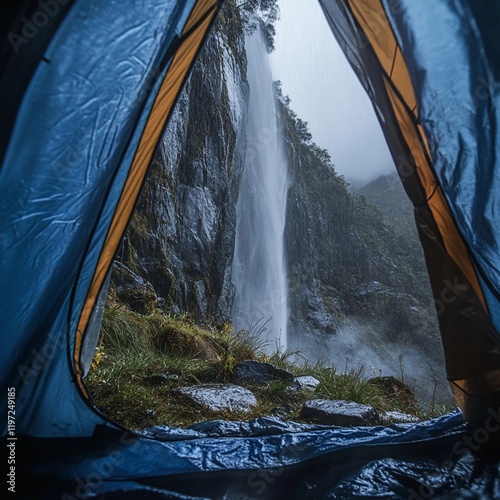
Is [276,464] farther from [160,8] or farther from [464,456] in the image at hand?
[160,8]

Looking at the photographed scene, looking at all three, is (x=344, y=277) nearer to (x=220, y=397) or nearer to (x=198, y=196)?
(x=198, y=196)

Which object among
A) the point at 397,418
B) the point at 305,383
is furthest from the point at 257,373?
Result: the point at 397,418

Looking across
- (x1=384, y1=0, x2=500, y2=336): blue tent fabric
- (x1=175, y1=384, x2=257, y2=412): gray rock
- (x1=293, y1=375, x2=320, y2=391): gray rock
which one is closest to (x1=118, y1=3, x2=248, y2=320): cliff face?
(x1=293, y1=375, x2=320, y2=391): gray rock

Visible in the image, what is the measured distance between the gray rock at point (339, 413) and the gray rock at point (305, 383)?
2.82 ft

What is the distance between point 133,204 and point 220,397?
5.39ft

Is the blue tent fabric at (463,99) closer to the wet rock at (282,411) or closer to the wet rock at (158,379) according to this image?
the wet rock at (282,411)

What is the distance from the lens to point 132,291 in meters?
5.30

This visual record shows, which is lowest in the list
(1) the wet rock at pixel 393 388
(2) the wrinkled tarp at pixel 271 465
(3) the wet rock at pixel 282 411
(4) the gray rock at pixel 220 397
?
(1) the wet rock at pixel 393 388

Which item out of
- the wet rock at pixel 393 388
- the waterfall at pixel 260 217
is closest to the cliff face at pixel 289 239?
the waterfall at pixel 260 217

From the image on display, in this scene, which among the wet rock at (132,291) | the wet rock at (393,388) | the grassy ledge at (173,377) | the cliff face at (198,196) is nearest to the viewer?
the grassy ledge at (173,377)

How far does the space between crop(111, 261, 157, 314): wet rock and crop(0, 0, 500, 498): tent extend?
3.27 m

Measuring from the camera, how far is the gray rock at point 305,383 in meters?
3.80

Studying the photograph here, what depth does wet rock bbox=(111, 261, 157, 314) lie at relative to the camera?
205 inches

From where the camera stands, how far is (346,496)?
1.50 metres
